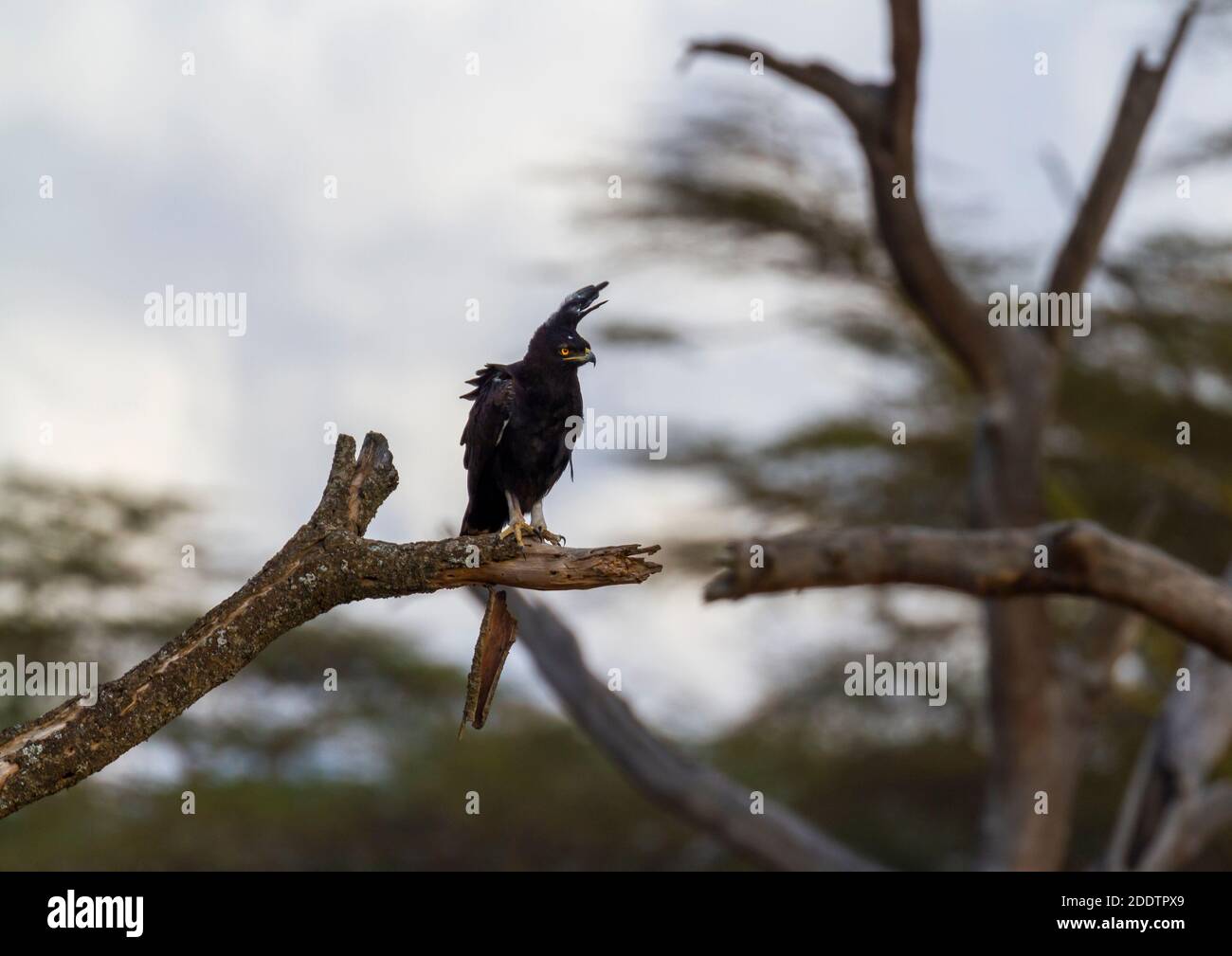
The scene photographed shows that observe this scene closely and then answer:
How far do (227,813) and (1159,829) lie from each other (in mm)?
10334

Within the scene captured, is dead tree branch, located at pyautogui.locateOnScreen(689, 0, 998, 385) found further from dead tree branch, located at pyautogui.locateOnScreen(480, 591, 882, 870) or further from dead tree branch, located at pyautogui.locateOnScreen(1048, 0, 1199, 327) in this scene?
dead tree branch, located at pyautogui.locateOnScreen(480, 591, 882, 870)

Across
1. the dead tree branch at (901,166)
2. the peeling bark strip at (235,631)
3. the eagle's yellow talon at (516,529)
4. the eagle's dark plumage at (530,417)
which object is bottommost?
the peeling bark strip at (235,631)

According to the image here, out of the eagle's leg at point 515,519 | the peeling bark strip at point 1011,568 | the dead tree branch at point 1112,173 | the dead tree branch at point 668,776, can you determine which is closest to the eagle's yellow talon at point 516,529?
the eagle's leg at point 515,519

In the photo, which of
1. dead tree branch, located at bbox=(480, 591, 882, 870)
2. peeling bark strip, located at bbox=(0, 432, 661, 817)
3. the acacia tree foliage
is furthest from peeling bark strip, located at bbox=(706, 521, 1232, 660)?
dead tree branch, located at bbox=(480, 591, 882, 870)

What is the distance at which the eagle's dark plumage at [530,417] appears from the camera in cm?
303

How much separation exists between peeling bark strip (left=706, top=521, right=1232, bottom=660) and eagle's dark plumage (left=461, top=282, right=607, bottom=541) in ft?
5.74

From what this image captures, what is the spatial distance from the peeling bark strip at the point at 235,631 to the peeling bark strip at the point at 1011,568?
2.02 meters

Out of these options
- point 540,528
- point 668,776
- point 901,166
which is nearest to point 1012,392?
point 901,166

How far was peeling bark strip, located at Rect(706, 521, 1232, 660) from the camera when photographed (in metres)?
5.00

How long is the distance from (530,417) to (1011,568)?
253cm

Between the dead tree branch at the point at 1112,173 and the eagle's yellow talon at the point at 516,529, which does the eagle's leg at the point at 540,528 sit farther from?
the dead tree branch at the point at 1112,173

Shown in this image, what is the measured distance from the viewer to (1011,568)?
5.06m

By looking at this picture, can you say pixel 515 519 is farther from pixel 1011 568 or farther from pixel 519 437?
pixel 1011 568
